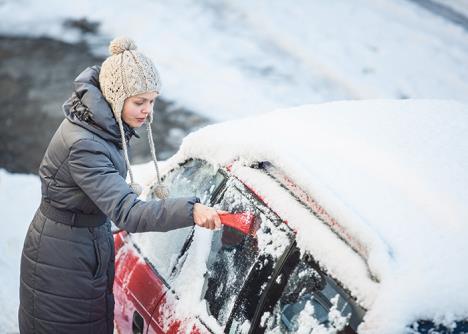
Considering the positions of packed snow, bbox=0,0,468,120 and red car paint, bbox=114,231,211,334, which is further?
packed snow, bbox=0,0,468,120

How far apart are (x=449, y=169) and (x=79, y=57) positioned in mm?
6127

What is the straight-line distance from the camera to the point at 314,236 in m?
1.95

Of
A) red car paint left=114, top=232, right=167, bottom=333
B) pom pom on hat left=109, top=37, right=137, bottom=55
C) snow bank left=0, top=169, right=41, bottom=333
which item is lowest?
snow bank left=0, top=169, right=41, bottom=333

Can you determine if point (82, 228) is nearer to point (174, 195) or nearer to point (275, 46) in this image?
point (174, 195)

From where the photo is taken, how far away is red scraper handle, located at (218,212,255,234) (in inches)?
85.4

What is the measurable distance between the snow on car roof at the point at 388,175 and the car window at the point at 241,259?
7.7 inches

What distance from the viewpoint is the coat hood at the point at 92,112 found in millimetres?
2256

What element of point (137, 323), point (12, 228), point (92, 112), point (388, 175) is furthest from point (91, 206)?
point (12, 228)

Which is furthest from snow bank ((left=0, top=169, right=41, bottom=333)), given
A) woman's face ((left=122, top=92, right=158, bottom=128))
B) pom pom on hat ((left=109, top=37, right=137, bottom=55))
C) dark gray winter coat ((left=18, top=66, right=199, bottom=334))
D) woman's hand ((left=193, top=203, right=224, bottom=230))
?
pom pom on hat ((left=109, top=37, right=137, bottom=55))

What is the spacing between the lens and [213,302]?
2.32 m

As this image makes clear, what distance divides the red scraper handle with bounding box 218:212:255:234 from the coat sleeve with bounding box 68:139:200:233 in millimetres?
152

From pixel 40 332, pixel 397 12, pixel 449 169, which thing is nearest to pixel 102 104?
pixel 40 332

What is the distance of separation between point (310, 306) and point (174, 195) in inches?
42.1

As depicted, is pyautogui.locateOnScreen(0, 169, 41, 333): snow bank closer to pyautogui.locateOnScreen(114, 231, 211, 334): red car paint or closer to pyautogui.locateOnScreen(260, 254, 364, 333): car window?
pyautogui.locateOnScreen(114, 231, 211, 334): red car paint
